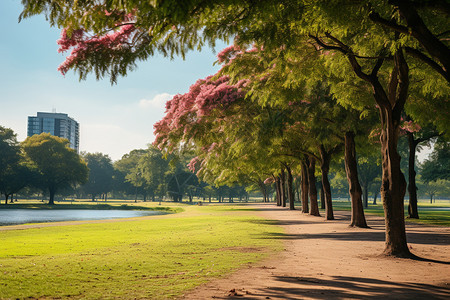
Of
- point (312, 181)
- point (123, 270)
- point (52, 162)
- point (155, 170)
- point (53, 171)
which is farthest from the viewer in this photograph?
point (155, 170)

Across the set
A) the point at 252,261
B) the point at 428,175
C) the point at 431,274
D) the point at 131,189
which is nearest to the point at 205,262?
the point at 252,261

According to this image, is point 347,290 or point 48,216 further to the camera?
point 48,216

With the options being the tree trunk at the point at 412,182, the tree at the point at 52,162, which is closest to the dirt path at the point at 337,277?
the tree trunk at the point at 412,182

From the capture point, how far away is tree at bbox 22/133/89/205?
299ft

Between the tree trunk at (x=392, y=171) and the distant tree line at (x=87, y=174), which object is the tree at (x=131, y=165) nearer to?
the distant tree line at (x=87, y=174)

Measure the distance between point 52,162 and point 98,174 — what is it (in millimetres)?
52639

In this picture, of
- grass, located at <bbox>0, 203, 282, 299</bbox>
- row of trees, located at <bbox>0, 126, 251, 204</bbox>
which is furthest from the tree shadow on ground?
row of trees, located at <bbox>0, 126, 251, 204</bbox>

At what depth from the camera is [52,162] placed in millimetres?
92062

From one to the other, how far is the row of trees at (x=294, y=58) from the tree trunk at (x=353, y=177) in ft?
0.20

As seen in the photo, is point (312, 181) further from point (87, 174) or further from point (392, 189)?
point (87, 174)

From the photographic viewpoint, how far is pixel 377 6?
8.65 meters

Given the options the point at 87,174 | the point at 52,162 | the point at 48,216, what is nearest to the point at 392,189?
the point at 48,216

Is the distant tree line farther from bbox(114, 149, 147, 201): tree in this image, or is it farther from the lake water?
the lake water

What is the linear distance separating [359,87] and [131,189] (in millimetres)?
126894
